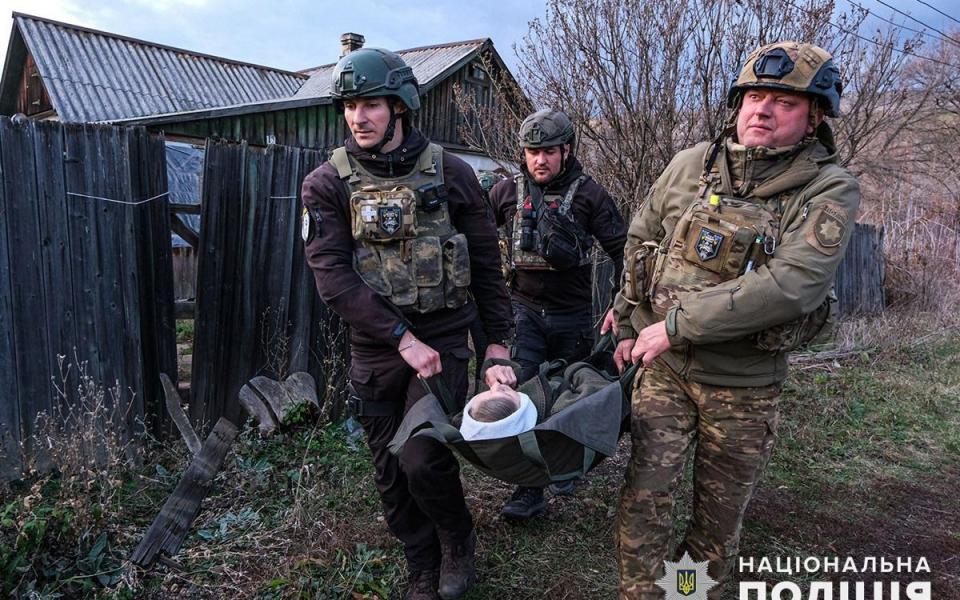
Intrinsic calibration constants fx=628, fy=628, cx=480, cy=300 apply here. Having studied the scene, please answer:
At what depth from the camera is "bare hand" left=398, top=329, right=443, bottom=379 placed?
253 centimetres

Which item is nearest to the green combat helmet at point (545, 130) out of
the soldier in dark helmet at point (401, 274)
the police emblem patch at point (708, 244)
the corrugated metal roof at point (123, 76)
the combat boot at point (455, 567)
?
the soldier in dark helmet at point (401, 274)

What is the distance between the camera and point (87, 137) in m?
3.94

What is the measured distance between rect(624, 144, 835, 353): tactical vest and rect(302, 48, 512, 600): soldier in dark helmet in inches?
34.0

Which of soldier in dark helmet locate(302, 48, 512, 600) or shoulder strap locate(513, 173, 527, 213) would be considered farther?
shoulder strap locate(513, 173, 527, 213)

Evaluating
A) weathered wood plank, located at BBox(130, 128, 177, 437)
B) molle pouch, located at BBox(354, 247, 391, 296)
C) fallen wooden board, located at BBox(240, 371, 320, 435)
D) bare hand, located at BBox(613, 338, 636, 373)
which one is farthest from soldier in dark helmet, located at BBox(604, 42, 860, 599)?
weathered wood plank, located at BBox(130, 128, 177, 437)

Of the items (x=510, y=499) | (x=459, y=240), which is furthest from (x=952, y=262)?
(x=459, y=240)

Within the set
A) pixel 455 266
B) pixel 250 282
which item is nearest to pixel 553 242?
pixel 455 266

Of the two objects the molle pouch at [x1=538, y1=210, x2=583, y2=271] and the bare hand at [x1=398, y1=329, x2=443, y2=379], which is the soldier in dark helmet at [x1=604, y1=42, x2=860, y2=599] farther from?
the molle pouch at [x1=538, y1=210, x2=583, y2=271]

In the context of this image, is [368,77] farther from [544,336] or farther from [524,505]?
[524,505]

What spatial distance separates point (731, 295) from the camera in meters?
2.25

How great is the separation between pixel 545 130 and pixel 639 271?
1432mm

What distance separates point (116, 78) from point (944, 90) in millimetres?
23706

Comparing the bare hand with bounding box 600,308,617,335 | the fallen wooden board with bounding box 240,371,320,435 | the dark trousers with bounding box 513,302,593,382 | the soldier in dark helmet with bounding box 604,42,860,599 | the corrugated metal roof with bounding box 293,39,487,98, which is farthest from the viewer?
the corrugated metal roof with bounding box 293,39,487,98

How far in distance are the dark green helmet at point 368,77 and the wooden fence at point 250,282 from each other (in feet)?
6.98
